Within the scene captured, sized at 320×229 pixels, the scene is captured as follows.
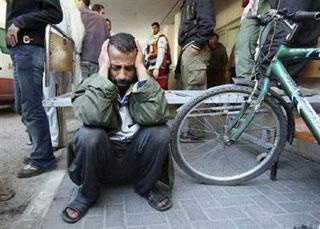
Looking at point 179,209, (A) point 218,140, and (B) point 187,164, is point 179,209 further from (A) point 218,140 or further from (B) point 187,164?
(A) point 218,140

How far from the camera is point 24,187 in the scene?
2.73 m

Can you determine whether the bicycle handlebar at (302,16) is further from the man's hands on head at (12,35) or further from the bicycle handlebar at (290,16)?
the man's hands on head at (12,35)

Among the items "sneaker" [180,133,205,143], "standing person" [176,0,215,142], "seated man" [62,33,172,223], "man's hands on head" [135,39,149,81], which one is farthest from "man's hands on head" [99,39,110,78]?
"standing person" [176,0,215,142]

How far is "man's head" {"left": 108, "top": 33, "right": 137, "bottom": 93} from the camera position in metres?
2.19

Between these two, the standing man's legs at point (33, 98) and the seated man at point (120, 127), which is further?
the standing man's legs at point (33, 98)

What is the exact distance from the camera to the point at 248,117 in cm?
248

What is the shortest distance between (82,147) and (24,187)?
1.00 metres

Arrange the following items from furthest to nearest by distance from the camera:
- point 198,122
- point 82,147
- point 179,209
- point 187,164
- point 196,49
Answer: point 196,49, point 198,122, point 187,164, point 179,209, point 82,147

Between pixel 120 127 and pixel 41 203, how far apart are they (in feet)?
2.53

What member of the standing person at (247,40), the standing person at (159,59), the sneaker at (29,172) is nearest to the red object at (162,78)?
the standing person at (159,59)

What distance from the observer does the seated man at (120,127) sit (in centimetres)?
207

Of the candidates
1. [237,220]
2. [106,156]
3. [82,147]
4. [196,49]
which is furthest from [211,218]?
[196,49]

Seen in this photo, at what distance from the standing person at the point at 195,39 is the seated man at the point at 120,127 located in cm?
152

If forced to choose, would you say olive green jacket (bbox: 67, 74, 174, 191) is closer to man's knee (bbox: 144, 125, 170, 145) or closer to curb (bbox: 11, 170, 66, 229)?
man's knee (bbox: 144, 125, 170, 145)
